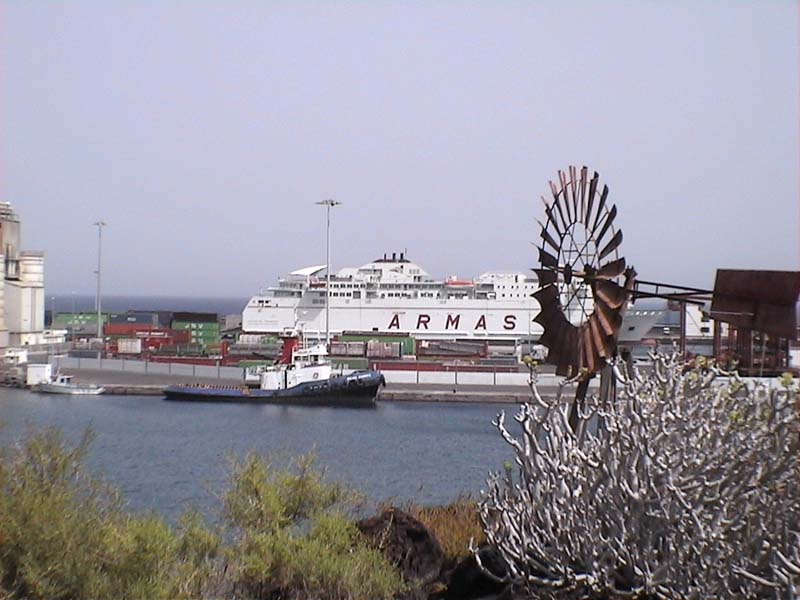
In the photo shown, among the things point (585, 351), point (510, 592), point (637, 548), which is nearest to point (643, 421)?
point (637, 548)

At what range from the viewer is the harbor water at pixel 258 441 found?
12188 mm

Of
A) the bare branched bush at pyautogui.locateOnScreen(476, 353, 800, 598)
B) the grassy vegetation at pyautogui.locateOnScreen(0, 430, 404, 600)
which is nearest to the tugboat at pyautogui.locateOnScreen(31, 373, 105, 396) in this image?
the grassy vegetation at pyautogui.locateOnScreen(0, 430, 404, 600)

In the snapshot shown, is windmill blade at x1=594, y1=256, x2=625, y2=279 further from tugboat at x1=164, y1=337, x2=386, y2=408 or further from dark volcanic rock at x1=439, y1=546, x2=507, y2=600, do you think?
tugboat at x1=164, y1=337, x2=386, y2=408

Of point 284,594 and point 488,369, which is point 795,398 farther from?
point 488,369

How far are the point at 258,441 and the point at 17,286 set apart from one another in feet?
52.3

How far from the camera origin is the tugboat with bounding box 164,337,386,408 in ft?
85.6

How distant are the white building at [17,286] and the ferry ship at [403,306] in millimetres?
10510

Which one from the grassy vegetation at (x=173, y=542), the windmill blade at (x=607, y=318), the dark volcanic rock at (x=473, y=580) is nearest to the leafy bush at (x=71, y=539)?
the grassy vegetation at (x=173, y=542)

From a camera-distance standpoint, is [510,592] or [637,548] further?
[510,592]

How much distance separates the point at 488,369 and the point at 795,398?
82.9 ft

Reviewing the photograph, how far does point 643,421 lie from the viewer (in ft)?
14.3

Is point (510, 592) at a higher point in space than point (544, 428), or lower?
lower

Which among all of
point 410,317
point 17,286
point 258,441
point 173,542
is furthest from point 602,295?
point 410,317

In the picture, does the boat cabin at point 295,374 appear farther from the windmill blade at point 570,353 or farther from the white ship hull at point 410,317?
the windmill blade at point 570,353
